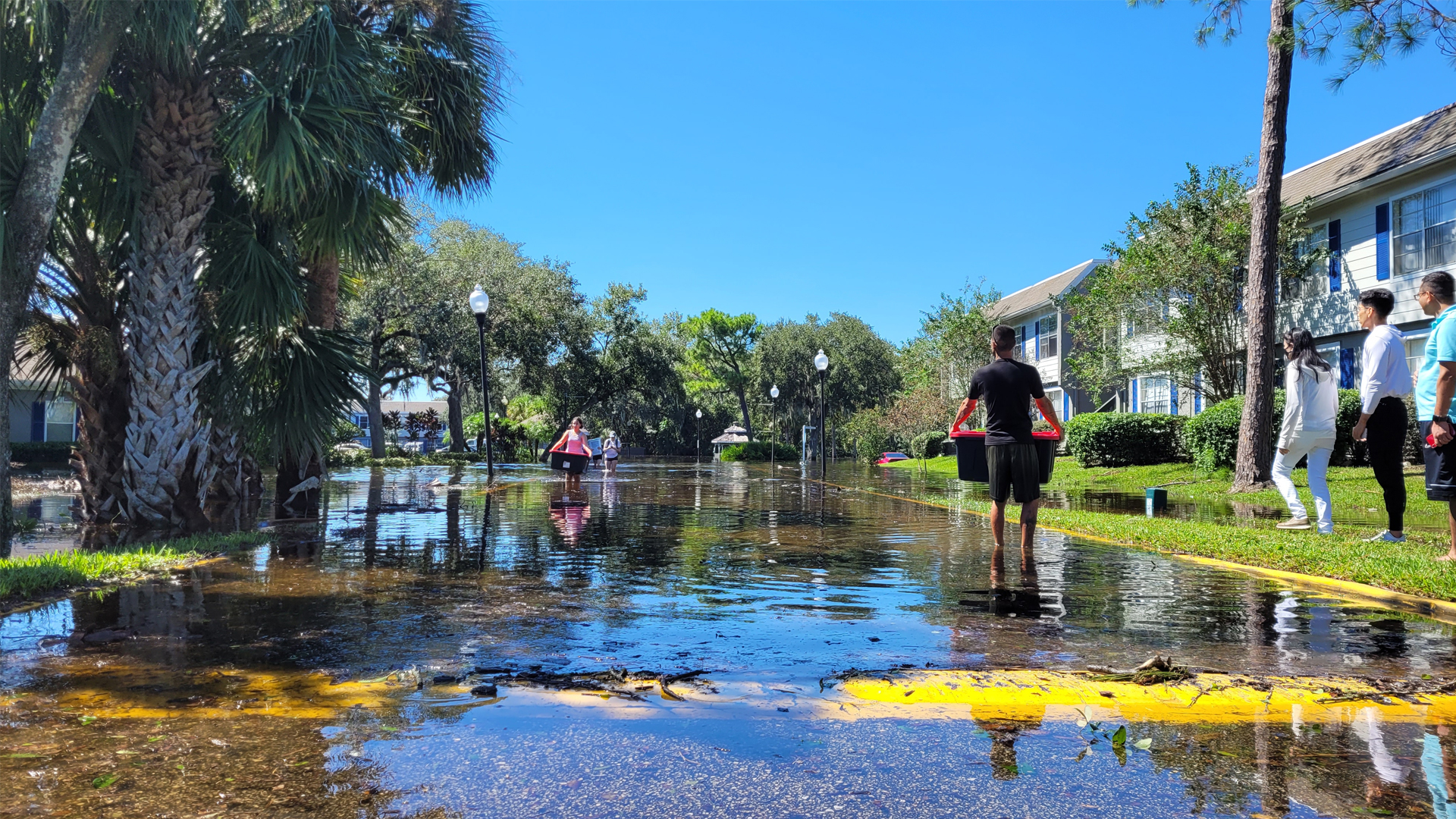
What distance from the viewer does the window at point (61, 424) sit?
1316 inches

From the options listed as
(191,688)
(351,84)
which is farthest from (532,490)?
(191,688)

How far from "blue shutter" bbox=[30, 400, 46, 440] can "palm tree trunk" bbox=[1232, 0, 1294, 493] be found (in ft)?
118

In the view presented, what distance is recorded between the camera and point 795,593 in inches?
247

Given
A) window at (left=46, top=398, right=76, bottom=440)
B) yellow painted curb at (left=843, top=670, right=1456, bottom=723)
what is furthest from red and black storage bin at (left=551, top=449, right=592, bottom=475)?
window at (left=46, top=398, right=76, bottom=440)

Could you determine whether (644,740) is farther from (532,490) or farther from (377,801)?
(532,490)

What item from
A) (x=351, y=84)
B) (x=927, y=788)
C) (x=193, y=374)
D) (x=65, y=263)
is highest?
(x=351, y=84)

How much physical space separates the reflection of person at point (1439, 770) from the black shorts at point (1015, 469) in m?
4.15

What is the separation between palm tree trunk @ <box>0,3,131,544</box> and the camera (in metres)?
7.10

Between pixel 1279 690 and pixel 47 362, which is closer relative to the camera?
pixel 1279 690

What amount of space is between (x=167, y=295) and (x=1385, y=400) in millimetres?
10499

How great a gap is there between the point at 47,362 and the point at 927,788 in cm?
1177

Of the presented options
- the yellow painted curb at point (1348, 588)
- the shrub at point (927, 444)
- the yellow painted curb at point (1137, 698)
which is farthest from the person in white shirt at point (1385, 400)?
the shrub at point (927, 444)

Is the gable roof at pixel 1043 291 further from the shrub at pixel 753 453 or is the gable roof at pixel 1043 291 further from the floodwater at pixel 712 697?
the floodwater at pixel 712 697

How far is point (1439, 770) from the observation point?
2902 millimetres
